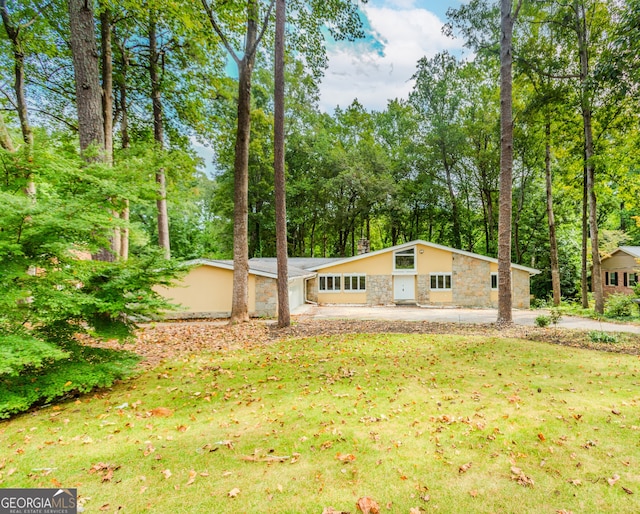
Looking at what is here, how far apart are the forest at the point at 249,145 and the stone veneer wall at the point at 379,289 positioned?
8.69 m

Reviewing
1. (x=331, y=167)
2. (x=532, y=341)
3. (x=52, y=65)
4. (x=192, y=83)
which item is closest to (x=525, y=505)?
(x=532, y=341)

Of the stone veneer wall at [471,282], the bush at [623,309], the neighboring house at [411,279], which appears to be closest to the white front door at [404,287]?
the neighboring house at [411,279]

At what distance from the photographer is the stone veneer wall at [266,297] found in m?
13.5

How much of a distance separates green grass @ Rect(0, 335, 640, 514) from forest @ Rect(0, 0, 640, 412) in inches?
48.9

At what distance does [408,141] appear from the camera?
90.6 feet

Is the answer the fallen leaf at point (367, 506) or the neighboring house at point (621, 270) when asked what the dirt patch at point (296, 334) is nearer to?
the fallen leaf at point (367, 506)

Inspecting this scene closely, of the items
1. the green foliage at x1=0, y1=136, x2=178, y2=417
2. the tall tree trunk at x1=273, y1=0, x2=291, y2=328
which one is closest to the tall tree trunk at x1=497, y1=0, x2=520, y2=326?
the tall tree trunk at x1=273, y1=0, x2=291, y2=328

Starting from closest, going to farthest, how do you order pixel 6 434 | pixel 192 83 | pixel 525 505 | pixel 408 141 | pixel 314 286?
pixel 525 505
pixel 6 434
pixel 192 83
pixel 314 286
pixel 408 141

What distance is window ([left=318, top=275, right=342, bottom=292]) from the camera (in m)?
19.8

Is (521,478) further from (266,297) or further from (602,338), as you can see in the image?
(266,297)

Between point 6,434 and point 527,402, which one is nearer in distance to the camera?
point 6,434

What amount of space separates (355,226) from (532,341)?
2221cm

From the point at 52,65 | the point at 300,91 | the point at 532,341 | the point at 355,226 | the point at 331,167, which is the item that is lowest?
the point at 532,341

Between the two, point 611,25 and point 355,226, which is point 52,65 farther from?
point 355,226
